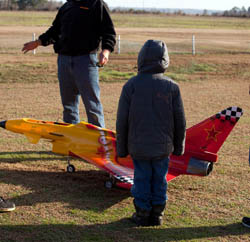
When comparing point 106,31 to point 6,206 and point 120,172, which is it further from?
point 6,206

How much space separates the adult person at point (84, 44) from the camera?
227 inches

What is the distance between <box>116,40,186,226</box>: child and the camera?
12.9 feet

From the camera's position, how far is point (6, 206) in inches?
177

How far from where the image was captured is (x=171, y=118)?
3996 mm

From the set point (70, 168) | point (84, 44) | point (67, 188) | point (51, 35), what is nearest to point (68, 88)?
point (84, 44)

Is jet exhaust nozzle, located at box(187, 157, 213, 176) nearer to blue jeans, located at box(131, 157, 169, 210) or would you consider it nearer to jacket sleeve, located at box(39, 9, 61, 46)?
blue jeans, located at box(131, 157, 169, 210)

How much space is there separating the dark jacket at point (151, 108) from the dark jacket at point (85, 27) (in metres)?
1.89

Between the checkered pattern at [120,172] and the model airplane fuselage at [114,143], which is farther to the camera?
the model airplane fuselage at [114,143]

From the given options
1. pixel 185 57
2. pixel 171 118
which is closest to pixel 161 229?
pixel 171 118

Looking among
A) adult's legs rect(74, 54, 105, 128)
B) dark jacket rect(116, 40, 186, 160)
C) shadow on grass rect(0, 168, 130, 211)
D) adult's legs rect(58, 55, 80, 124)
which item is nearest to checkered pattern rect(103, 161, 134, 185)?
shadow on grass rect(0, 168, 130, 211)

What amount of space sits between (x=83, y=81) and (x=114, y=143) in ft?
3.37

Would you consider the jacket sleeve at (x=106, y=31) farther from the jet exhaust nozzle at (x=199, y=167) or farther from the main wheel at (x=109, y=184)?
the jet exhaust nozzle at (x=199, y=167)

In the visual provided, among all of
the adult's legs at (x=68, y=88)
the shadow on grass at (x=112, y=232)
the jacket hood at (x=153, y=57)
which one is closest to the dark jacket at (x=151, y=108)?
the jacket hood at (x=153, y=57)

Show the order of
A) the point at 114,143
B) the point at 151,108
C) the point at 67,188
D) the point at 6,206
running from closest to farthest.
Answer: the point at 151,108 → the point at 6,206 → the point at 67,188 → the point at 114,143
